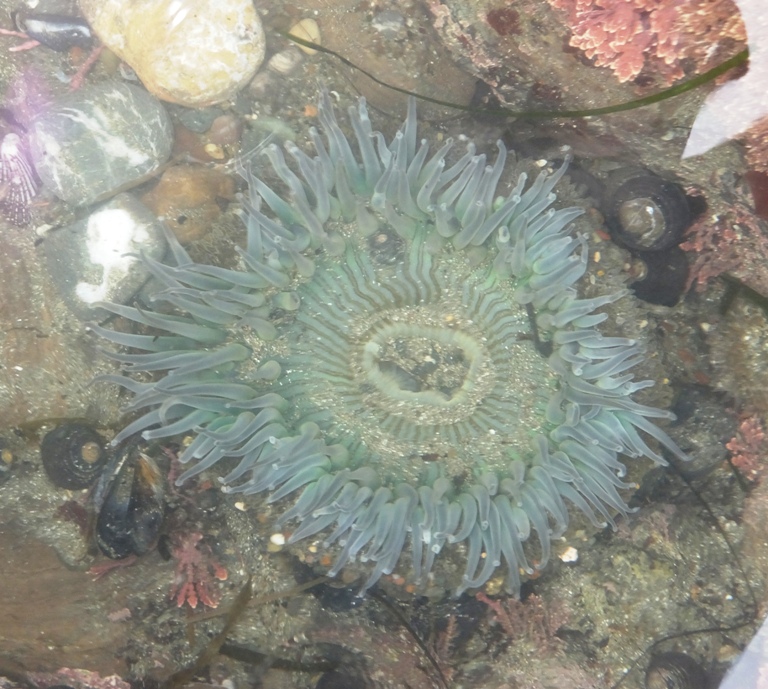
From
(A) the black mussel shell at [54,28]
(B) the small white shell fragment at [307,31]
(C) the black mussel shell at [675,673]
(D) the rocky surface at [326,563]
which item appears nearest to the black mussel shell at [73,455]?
(D) the rocky surface at [326,563]

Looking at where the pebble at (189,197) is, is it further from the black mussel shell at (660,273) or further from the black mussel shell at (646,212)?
the black mussel shell at (660,273)

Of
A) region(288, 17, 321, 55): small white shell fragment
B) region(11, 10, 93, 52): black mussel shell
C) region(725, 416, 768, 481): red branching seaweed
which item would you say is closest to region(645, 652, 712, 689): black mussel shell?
region(725, 416, 768, 481): red branching seaweed

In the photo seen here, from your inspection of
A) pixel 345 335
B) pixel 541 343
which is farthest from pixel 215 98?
pixel 541 343

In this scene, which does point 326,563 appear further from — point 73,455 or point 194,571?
point 73,455

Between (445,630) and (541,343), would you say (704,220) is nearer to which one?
(541,343)

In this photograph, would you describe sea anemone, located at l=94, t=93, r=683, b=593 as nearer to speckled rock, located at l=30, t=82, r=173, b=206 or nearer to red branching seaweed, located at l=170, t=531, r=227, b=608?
red branching seaweed, located at l=170, t=531, r=227, b=608
